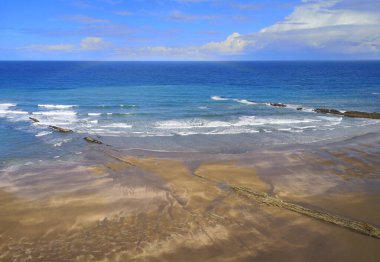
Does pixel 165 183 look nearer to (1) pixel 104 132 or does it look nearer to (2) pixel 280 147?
(2) pixel 280 147

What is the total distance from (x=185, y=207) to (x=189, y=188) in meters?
2.46

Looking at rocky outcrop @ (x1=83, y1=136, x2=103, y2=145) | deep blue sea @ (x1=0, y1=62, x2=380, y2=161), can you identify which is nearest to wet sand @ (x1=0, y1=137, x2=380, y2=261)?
rocky outcrop @ (x1=83, y1=136, x2=103, y2=145)

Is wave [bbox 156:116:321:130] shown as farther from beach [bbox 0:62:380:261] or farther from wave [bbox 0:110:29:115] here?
wave [bbox 0:110:29:115]

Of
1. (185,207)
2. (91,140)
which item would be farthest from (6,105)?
(185,207)

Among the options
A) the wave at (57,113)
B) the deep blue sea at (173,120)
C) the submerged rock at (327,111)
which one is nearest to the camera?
the deep blue sea at (173,120)

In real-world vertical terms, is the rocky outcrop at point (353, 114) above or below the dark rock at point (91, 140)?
above

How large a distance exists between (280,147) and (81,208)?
1742 cm

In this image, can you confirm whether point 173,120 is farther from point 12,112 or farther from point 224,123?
point 12,112

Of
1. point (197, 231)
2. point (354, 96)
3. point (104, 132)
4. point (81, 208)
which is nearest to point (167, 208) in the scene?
point (197, 231)

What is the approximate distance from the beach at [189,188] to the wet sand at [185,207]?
64 millimetres

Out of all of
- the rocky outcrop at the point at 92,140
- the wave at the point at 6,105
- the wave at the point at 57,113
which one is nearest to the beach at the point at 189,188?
the rocky outcrop at the point at 92,140

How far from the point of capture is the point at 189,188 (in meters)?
19.5

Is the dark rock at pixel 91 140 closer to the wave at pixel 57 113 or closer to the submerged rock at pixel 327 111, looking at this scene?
the wave at pixel 57 113

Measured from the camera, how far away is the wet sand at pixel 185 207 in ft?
44.1
